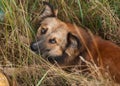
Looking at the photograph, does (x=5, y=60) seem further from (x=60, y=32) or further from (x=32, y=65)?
(x=60, y=32)

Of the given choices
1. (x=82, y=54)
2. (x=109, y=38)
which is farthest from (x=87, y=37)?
(x=109, y=38)

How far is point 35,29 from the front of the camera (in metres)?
4.60

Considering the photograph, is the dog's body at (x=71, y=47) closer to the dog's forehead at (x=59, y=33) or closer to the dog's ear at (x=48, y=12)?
the dog's forehead at (x=59, y=33)

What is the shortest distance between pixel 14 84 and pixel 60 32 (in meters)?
0.64

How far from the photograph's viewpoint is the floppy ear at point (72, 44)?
159 inches

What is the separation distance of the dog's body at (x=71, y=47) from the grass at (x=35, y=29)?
4.9 inches

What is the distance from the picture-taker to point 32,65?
4258 millimetres

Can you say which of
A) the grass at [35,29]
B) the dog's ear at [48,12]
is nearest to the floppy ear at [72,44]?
the grass at [35,29]

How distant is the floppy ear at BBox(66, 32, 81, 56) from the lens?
404 cm

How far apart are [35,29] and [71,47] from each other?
600 millimetres

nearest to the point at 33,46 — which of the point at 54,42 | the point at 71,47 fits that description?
the point at 54,42

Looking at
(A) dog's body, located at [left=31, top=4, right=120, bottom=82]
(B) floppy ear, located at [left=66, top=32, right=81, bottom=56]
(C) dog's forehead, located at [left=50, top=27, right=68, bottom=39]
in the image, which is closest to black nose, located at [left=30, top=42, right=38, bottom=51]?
(A) dog's body, located at [left=31, top=4, right=120, bottom=82]

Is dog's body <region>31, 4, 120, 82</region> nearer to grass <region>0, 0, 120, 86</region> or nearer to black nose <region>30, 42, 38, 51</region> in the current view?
black nose <region>30, 42, 38, 51</region>

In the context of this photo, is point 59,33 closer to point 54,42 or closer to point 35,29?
point 54,42
